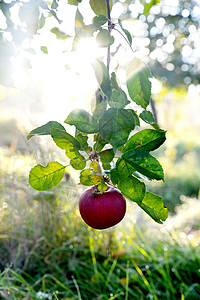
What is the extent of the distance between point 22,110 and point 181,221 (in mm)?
1673

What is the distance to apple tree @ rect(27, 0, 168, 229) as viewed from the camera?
34cm

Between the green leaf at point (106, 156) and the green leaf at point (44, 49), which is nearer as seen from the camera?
the green leaf at point (106, 156)

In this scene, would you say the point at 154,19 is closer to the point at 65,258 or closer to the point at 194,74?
the point at 194,74

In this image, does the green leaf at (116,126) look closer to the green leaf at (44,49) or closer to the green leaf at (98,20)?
the green leaf at (98,20)

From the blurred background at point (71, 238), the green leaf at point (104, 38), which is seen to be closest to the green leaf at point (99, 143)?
the green leaf at point (104, 38)

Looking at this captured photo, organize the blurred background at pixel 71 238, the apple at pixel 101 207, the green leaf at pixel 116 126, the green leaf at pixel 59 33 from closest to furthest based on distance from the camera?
the green leaf at pixel 116 126
the apple at pixel 101 207
the green leaf at pixel 59 33
the blurred background at pixel 71 238

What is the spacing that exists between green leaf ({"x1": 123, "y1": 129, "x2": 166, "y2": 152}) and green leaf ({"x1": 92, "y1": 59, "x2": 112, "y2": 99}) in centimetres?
6

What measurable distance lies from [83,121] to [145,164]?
9 centimetres

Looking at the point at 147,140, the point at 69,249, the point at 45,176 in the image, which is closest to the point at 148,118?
the point at 147,140

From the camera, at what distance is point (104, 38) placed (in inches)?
15.5

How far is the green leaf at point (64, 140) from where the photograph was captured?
382 mm

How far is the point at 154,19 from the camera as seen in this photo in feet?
5.42

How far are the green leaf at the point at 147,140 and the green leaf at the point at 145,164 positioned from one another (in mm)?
17

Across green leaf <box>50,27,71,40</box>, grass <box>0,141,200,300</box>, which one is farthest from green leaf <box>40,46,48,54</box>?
grass <box>0,141,200,300</box>
